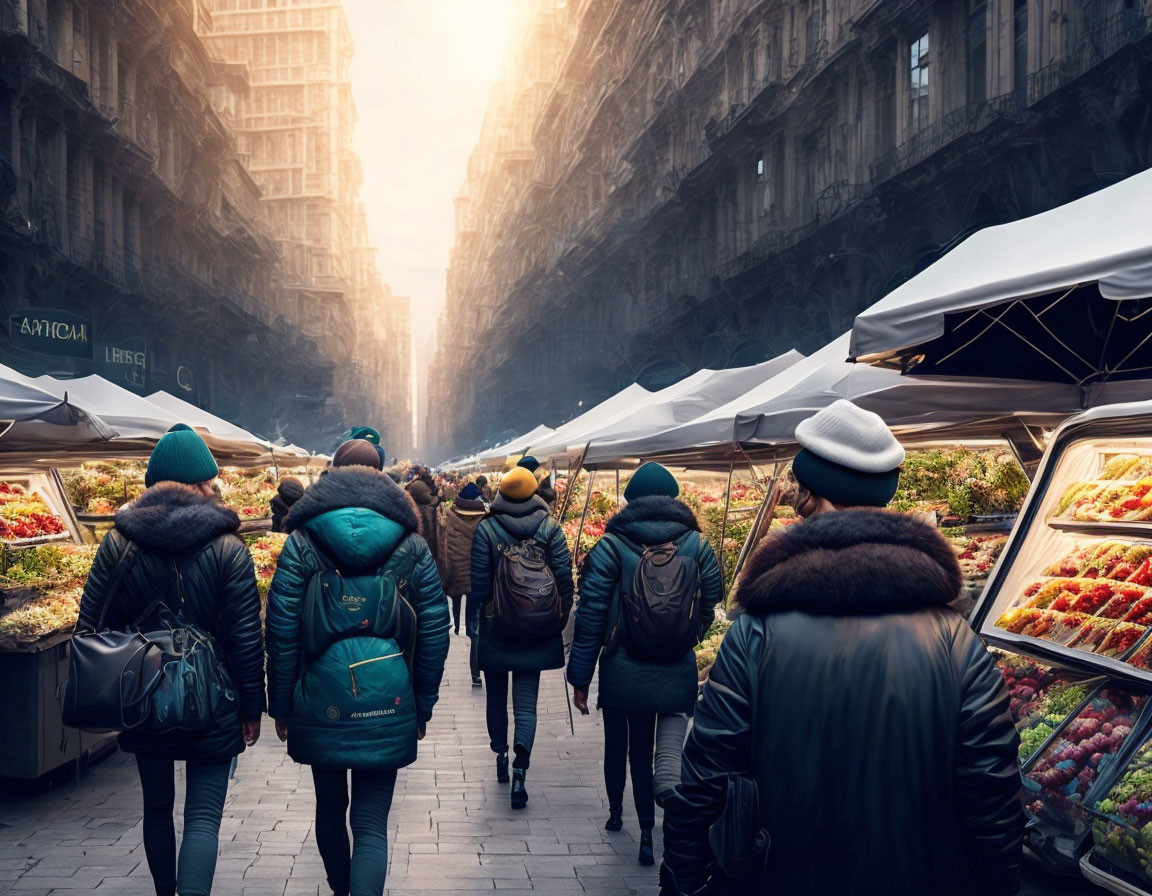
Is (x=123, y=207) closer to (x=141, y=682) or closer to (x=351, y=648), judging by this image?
(x=141, y=682)

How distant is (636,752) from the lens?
5.13 metres

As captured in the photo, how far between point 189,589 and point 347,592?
623 mm

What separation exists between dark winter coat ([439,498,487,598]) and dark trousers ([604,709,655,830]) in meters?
5.11

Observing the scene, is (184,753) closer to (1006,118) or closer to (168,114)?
(1006,118)

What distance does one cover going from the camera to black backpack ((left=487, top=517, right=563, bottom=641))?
231 inches

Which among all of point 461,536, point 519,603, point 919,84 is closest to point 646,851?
point 519,603

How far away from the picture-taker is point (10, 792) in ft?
19.5

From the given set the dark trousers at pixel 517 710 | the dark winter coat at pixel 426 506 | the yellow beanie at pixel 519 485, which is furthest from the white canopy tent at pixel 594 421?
the dark trousers at pixel 517 710

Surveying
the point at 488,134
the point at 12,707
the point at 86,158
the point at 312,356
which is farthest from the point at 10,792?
the point at 488,134

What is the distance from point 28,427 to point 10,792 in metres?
2.29

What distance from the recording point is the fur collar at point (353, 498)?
3.84 meters

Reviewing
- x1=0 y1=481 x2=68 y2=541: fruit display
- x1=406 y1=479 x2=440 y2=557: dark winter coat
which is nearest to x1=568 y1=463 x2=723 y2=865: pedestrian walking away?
x1=0 y1=481 x2=68 y2=541: fruit display

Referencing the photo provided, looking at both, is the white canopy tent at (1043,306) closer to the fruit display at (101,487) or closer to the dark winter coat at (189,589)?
the dark winter coat at (189,589)

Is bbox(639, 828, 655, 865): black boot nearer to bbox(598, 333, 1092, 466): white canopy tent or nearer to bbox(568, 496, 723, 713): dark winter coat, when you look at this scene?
bbox(568, 496, 723, 713): dark winter coat
